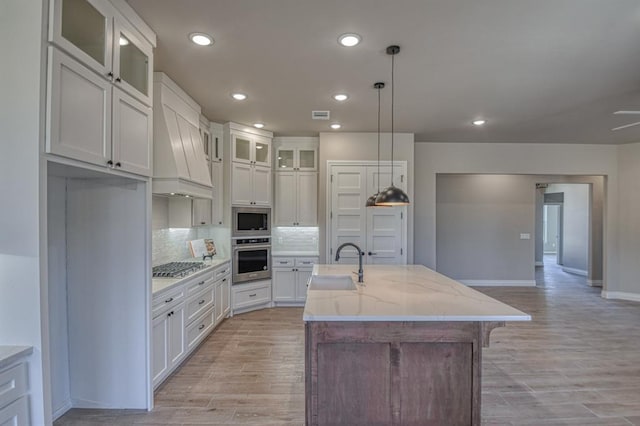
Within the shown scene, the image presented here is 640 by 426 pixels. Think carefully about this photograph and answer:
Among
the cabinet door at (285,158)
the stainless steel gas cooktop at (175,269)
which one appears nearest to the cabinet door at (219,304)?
the stainless steel gas cooktop at (175,269)

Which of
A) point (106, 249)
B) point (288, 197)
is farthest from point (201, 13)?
point (288, 197)

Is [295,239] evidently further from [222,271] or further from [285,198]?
[222,271]

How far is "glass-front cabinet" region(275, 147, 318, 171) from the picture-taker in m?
5.51

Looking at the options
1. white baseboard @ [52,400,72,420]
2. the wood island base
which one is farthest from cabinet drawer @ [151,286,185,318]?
the wood island base

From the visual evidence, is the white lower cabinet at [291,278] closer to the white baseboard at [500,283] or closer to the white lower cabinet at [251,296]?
the white lower cabinet at [251,296]

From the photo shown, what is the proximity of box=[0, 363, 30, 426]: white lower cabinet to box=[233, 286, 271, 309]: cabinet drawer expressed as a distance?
3.32m

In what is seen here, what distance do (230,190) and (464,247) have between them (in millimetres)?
5014

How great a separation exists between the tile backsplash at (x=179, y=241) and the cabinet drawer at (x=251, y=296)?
62cm

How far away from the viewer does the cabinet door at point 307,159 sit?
552 centimetres

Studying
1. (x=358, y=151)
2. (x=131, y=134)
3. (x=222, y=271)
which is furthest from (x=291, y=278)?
(x=131, y=134)

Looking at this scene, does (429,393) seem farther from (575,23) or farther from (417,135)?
(417,135)

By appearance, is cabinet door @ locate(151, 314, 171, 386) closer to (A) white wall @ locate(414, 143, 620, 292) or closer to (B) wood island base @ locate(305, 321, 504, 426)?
(B) wood island base @ locate(305, 321, 504, 426)

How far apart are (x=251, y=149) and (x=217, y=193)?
0.88 m

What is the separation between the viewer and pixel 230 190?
15.6ft
